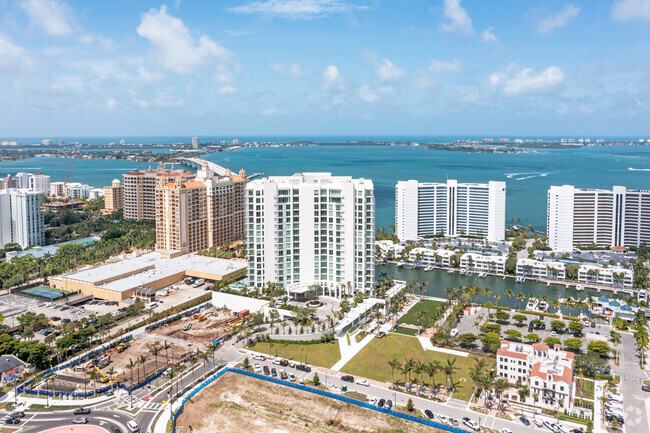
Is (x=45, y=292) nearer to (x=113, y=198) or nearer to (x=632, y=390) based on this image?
(x=113, y=198)

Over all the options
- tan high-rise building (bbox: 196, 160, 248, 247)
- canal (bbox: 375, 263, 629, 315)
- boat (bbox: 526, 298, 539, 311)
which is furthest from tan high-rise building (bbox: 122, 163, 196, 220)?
boat (bbox: 526, 298, 539, 311)

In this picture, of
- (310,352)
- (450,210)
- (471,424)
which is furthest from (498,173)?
(471,424)

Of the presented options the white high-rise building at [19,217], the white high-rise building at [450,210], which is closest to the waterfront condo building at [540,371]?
the white high-rise building at [450,210]

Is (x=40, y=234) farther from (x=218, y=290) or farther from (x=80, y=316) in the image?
(x=218, y=290)

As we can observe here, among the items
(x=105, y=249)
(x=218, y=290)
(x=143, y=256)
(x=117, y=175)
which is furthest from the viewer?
(x=117, y=175)

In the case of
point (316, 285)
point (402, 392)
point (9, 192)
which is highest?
point (9, 192)

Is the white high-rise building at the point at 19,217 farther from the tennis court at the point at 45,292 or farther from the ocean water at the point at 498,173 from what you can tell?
the ocean water at the point at 498,173

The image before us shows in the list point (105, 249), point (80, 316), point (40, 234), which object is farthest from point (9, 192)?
point (80, 316)
